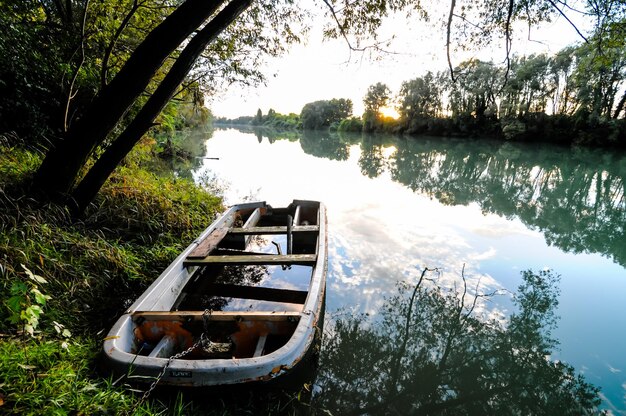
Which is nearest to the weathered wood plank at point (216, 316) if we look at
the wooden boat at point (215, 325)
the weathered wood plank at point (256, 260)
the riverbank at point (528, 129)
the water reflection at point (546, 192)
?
the wooden boat at point (215, 325)

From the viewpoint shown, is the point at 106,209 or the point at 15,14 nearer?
the point at 106,209

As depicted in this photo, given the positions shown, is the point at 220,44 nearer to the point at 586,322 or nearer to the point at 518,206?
the point at 586,322

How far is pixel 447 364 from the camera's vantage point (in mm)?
2807

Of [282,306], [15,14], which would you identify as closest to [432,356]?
[282,306]

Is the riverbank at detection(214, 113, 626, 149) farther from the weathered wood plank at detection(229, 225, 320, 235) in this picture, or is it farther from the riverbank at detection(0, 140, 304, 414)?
the riverbank at detection(0, 140, 304, 414)

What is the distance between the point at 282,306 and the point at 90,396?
1899 mm

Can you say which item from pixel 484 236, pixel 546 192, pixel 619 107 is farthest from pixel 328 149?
pixel 619 107

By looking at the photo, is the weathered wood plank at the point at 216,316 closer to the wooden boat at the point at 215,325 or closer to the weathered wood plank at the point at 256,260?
the wooden boat at the point at 215,325

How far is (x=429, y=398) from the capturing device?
245 cm

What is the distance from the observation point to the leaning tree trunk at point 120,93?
128 inches

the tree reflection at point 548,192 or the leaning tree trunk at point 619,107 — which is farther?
the leaning tree trunk at point 619,107

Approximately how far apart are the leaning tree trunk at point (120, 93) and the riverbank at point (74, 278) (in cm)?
36

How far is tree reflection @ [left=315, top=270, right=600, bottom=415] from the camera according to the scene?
7.90 ft

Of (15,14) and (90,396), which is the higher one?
(15,14)
